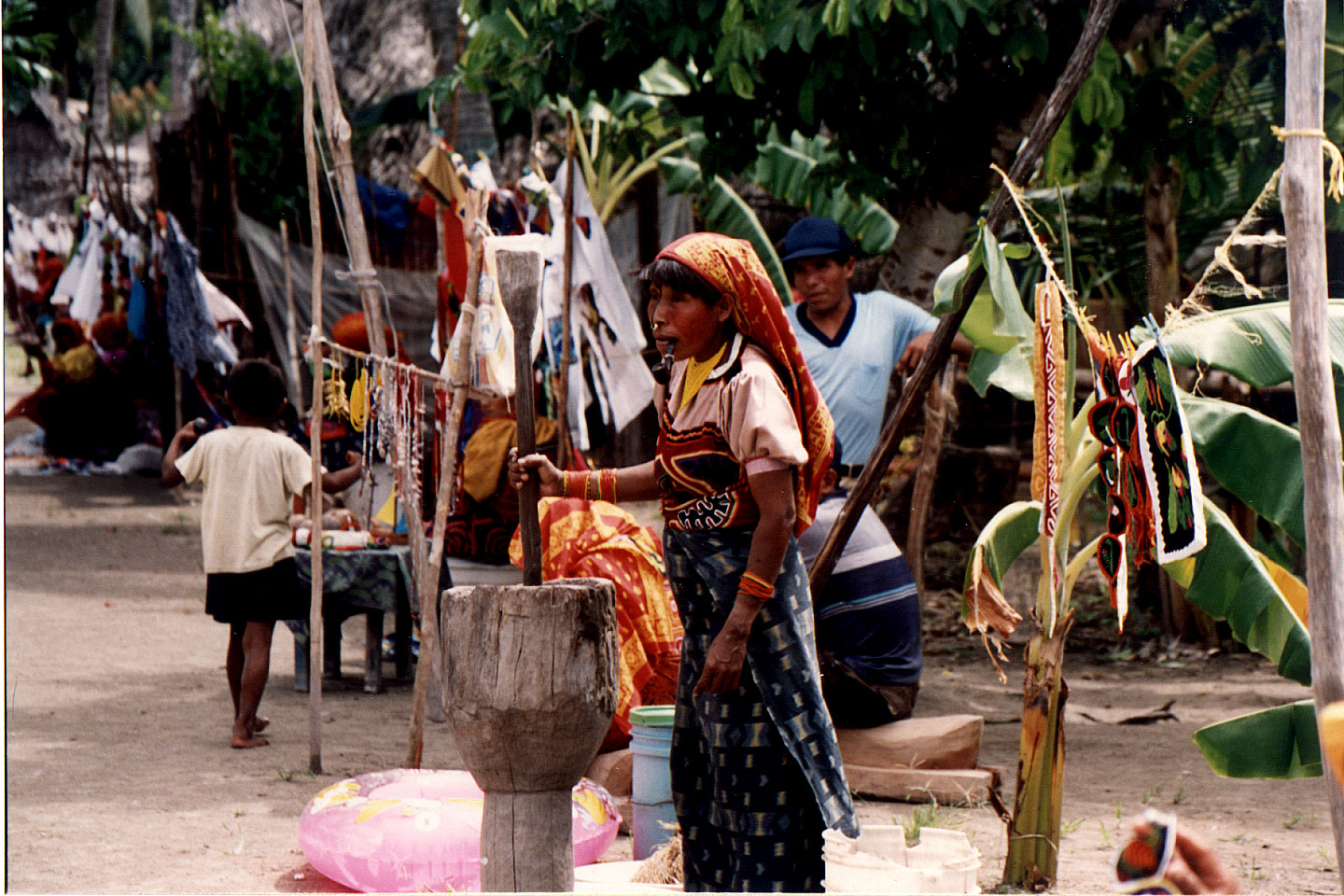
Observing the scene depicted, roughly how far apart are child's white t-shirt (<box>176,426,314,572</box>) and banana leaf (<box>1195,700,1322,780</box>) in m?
3.27

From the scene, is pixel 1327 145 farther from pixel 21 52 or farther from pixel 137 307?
pixel 21 52

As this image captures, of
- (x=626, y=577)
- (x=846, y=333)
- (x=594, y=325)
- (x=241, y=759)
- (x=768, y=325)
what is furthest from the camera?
(x=594, y=325)

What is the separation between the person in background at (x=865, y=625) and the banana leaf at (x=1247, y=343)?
4.15ft

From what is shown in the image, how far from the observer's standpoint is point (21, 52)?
14.4 m

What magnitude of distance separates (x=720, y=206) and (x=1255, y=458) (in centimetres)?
476

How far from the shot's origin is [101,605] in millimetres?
8242

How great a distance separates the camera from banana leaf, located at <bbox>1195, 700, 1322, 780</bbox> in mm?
3121

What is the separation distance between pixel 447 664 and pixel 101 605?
21.0 feet

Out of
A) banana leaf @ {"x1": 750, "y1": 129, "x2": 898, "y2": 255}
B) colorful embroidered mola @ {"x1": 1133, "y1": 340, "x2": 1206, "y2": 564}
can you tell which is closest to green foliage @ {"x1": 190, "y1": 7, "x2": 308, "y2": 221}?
banana leaf @ {"x1": 750, "y1": 129, "x2": 898, "y2": 255}

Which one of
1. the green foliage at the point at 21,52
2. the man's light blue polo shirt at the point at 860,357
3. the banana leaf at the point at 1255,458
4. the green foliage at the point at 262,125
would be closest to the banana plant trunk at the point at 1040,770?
the banana leaf at the point at 1255,458

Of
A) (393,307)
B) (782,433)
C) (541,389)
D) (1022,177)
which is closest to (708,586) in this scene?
(782,433)

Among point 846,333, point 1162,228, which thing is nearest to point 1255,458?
point 846,333

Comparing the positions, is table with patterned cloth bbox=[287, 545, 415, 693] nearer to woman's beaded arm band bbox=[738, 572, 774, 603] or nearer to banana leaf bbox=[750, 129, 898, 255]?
woman's beaded arm band bbox=[738, 572, 774, 603]

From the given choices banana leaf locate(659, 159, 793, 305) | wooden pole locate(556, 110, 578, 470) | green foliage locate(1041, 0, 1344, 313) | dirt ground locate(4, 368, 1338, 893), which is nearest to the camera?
dirt ground locate(4, 368, 1338, 893)
